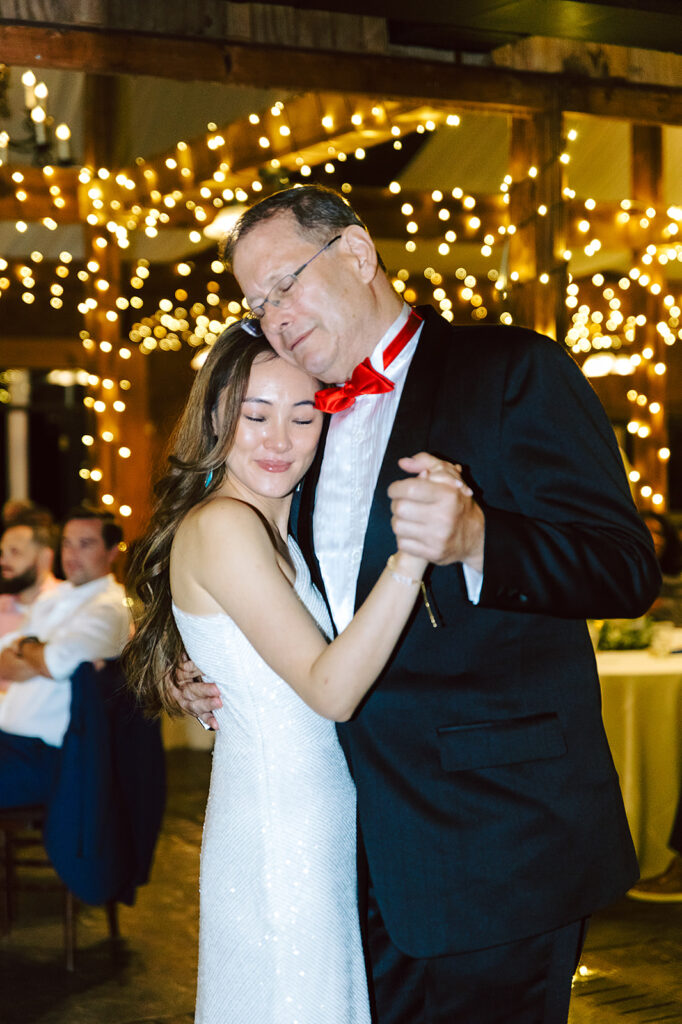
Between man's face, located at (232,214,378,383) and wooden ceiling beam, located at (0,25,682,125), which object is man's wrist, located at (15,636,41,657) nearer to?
wooden ceiling beam, located at (0,25,682,125)

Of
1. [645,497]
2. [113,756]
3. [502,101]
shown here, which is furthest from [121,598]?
[645,497]

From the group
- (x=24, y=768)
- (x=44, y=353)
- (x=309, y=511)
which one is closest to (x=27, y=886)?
(x=24, y=768)

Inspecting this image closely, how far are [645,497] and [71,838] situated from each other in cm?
447

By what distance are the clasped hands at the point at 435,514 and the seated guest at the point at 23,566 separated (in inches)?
149

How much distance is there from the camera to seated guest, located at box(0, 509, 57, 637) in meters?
4.86

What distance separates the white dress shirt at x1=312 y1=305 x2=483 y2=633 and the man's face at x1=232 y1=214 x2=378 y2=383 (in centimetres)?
6

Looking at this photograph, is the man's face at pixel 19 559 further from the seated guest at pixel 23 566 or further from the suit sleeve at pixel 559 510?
the suit sleeve at pixel 559 510

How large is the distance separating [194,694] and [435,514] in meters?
0.83

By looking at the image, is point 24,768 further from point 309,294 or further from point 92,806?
point 309,294

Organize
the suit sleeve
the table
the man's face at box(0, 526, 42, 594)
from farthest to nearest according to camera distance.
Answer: the man's face at box(0, 526, 42, 594) < the table < the suit sleeve

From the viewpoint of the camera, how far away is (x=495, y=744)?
1.49 meters

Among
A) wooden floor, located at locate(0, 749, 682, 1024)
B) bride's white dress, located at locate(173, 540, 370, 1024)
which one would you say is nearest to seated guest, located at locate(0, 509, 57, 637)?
wooden floor, located at locate(0, 749, 682, 1024)

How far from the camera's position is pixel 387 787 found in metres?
1.54

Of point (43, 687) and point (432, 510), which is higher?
point (432, 510)
